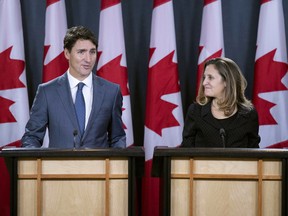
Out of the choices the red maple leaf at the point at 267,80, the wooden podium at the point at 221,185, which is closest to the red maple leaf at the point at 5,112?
the red maple leaf at the point at 267,80

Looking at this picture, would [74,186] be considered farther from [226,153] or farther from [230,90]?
[230,90]

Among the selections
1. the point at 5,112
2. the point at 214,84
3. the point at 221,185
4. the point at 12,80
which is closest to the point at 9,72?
the point at 12,80

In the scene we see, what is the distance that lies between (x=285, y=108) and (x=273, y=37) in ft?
1.79

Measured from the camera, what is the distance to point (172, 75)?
424 centimetres

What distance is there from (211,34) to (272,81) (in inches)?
22.9

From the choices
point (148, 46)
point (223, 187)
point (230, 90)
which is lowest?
point (223, 187)

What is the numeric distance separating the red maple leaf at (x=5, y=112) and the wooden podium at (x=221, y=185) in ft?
7.25

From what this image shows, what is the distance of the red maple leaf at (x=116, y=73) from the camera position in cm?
423

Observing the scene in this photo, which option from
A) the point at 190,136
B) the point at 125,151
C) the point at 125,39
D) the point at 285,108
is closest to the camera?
the point at 125,151

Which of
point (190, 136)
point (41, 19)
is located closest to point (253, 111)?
point (190, 136)

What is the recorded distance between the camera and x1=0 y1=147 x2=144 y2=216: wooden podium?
2.33m

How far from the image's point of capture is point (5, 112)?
425 centimetres

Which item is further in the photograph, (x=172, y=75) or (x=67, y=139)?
(x=172, y=75)

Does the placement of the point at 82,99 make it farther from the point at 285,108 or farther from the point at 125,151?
the point at 285,108
